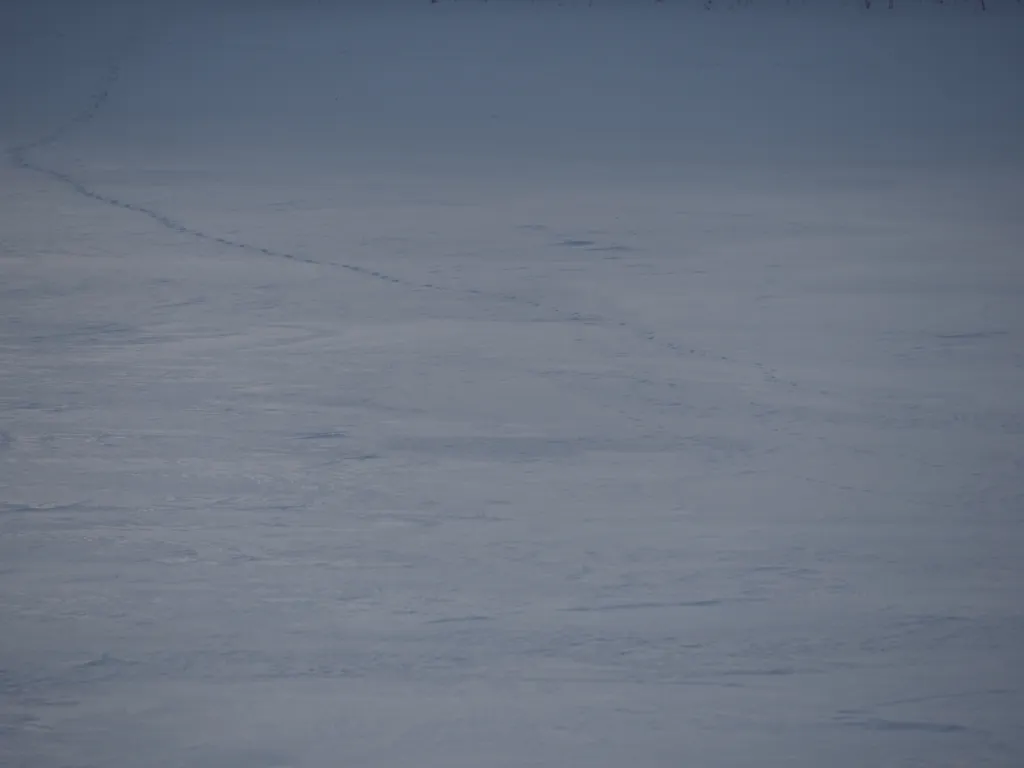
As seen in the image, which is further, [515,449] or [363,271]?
[363,271]

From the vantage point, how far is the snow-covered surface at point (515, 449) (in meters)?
1.54

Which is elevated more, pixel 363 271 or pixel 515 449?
pixel 363 271

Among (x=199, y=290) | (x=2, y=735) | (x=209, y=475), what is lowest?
(x=2, y=735)

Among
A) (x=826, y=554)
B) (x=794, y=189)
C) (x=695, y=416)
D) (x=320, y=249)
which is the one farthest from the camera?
(x=794, y=189)

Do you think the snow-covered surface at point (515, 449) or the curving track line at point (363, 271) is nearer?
the snow-covered surface at point (515, 449)

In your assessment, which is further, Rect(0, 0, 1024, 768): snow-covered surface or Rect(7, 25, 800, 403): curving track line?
Rect(7, 25, 800, 403): curving track line

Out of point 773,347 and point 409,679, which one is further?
point 773,347

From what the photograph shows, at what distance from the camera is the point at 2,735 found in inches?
58.8

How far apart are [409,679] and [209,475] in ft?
2.23

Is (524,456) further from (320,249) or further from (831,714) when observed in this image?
(320,249)

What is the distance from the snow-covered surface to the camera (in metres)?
1.54

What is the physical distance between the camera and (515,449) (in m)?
2.20

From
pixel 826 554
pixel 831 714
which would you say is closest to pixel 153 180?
pixel 826 554

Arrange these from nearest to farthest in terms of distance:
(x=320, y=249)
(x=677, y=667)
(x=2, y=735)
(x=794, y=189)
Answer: (x=2, y=735) → (x=677, y=667) → (x=320, y=249) → (x=794, y=189)
